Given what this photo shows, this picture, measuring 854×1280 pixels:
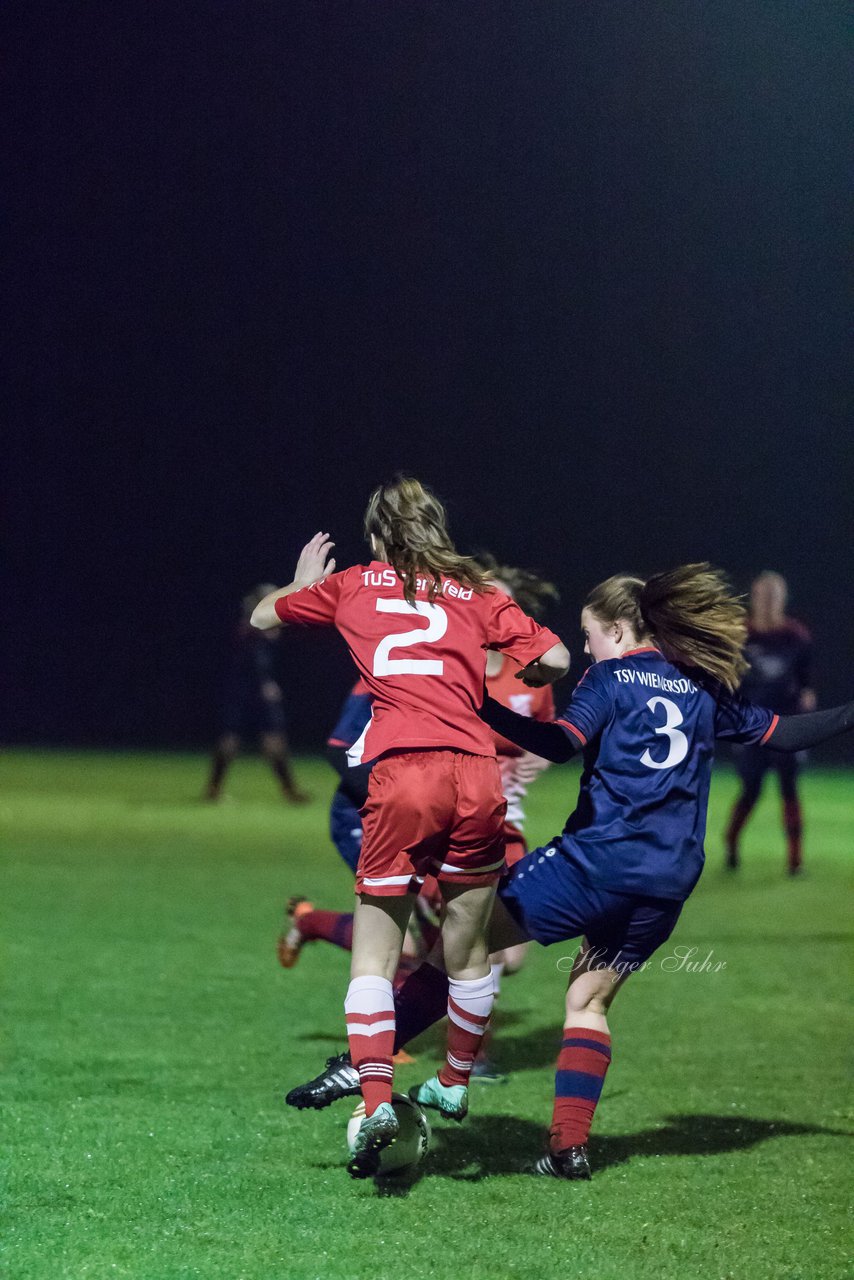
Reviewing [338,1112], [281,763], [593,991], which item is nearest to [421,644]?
[593,991]

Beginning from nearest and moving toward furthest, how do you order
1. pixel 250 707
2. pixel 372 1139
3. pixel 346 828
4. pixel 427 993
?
pixel 372 1139 < pixel 427 993 < pixel 346 828 < pixel 250 707

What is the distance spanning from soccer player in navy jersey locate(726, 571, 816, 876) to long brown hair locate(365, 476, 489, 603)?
7.79 metres

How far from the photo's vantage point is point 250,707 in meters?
15.1

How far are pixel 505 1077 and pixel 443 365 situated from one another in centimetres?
2168

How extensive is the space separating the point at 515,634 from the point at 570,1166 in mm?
1481

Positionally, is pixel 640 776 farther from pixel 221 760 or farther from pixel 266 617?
pixel 221 760

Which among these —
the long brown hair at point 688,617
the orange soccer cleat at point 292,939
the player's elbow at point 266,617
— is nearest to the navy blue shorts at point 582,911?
the long brown hair at point 688,617

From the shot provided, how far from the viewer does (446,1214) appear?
12.7 ft

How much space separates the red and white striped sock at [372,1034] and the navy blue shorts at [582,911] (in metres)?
0.47

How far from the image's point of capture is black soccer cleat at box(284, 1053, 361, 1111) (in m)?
4.07

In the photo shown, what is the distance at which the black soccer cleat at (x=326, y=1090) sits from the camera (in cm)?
407

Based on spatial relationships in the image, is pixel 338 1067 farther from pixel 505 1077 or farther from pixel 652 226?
pixel 652 226

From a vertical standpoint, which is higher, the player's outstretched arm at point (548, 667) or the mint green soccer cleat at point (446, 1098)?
the player's outstretched arm at point (548, 667)

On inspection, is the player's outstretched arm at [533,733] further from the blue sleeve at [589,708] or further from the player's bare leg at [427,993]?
the player's bare leg at [427,993]
